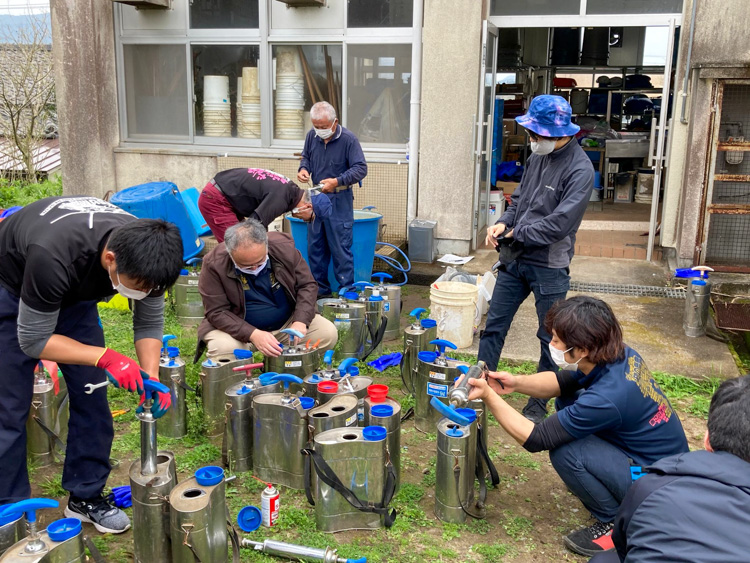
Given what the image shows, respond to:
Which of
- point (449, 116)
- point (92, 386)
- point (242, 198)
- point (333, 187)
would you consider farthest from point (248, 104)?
point (92, 386)

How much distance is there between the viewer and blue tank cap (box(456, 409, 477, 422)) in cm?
313

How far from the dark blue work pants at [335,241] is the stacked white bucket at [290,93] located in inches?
89.5

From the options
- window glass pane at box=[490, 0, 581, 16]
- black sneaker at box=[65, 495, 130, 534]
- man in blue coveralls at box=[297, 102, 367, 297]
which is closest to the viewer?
black sneaker at box=[65, 495, 130, 534]

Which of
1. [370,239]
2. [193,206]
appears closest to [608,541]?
[370,239]

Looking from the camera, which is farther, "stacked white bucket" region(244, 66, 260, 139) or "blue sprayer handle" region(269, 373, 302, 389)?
"stacked white bucket" region(244, 66, 260, 139)

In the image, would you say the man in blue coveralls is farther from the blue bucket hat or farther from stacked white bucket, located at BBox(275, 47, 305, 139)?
the blue bucket hat

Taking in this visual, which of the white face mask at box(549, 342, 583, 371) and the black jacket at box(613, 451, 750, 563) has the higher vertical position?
the black jacket at box(613, 451, 750, 563)

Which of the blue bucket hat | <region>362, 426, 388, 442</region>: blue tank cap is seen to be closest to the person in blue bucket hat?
the blue bucket hat

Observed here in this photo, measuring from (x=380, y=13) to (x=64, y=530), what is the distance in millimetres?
6626

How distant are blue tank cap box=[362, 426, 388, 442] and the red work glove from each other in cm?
98

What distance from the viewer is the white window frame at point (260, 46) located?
777 cm

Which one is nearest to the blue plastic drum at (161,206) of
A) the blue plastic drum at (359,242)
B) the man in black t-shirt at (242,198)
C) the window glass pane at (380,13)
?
the man in black t-shirt at (242,198)

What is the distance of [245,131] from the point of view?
8.47 metres

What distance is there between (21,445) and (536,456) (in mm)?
2569
